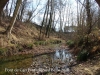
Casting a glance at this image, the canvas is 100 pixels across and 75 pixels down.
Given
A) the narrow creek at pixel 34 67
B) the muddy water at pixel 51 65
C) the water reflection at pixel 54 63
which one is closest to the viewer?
the narrow creek at pixel 34 67

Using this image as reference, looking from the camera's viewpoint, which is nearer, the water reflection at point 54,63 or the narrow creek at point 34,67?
the narrow creek at point 34,67

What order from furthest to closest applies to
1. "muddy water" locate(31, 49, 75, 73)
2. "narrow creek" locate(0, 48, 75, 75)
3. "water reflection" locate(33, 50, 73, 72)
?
"water reflection" locate(33, 50, 73, 72) < "muddy water" locate(31, 49, 75, 73) < "narrow creek" locate(0, 48, 75, 75)

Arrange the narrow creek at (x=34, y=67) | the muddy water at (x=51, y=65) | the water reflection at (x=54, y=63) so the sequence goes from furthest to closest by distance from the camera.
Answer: the water reflection at (x=54, y=63)
the muddy water at (x=51, y=65)
the narrow creek at (x=34, y=67)

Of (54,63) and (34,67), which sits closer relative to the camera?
(34,67)

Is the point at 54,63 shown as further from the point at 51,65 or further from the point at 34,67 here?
the point at 34,67

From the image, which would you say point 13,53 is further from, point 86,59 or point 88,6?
point 88,6

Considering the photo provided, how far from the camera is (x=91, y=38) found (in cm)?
1090

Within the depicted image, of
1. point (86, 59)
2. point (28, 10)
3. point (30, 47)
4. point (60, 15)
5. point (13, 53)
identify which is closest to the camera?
point (86, 59)

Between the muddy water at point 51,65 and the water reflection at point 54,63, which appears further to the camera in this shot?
the water reflection at point 54,63

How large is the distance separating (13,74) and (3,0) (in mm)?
5194

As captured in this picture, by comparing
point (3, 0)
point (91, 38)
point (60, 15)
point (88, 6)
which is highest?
point (60, 15)

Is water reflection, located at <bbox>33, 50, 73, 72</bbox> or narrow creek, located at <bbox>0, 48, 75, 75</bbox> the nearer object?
narrow creek, located at <bbox>0, 48, 75, 75</bbox>

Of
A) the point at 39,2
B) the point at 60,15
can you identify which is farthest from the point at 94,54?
the point at 60,15

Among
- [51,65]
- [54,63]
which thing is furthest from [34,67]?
[54,63]
